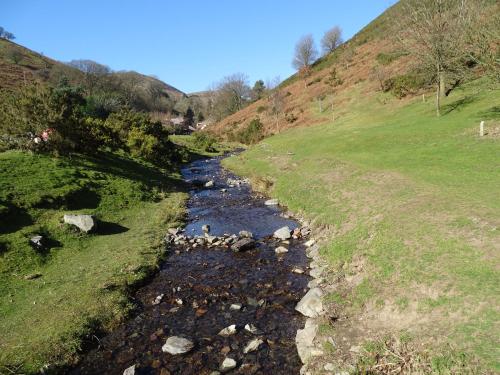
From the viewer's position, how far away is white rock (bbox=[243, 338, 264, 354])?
12680 millimetres

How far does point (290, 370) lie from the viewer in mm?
11719

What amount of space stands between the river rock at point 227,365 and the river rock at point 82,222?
51.7 feet

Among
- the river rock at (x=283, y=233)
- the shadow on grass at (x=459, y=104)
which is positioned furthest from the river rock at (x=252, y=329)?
the shadow on grass at (x=459, y=104)

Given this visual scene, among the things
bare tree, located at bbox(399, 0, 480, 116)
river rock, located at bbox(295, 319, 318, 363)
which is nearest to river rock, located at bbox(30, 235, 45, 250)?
river rock, located at bbox(295, 319, 318, 363)

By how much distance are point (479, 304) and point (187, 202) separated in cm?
2770

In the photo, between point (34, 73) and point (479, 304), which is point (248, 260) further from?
point (34, 73)

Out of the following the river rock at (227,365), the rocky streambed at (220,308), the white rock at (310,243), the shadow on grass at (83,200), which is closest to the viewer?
the river rock at (227,365)

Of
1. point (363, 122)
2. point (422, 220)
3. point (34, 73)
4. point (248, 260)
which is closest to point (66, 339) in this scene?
point (248, 260)

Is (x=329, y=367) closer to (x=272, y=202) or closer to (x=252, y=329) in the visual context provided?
(x=252, y=329)

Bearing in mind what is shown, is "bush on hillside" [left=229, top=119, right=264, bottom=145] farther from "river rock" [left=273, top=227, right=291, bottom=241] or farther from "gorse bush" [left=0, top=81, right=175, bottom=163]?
"river rock" [left=273, top=227, right=291, bottom=241]

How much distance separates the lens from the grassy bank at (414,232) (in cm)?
1159

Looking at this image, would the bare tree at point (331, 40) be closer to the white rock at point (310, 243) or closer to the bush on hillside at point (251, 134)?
the bush on hillside at point (251, 134)

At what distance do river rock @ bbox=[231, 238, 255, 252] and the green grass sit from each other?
4.57 metres

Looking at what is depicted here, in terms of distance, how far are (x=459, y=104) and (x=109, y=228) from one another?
47.3 m
